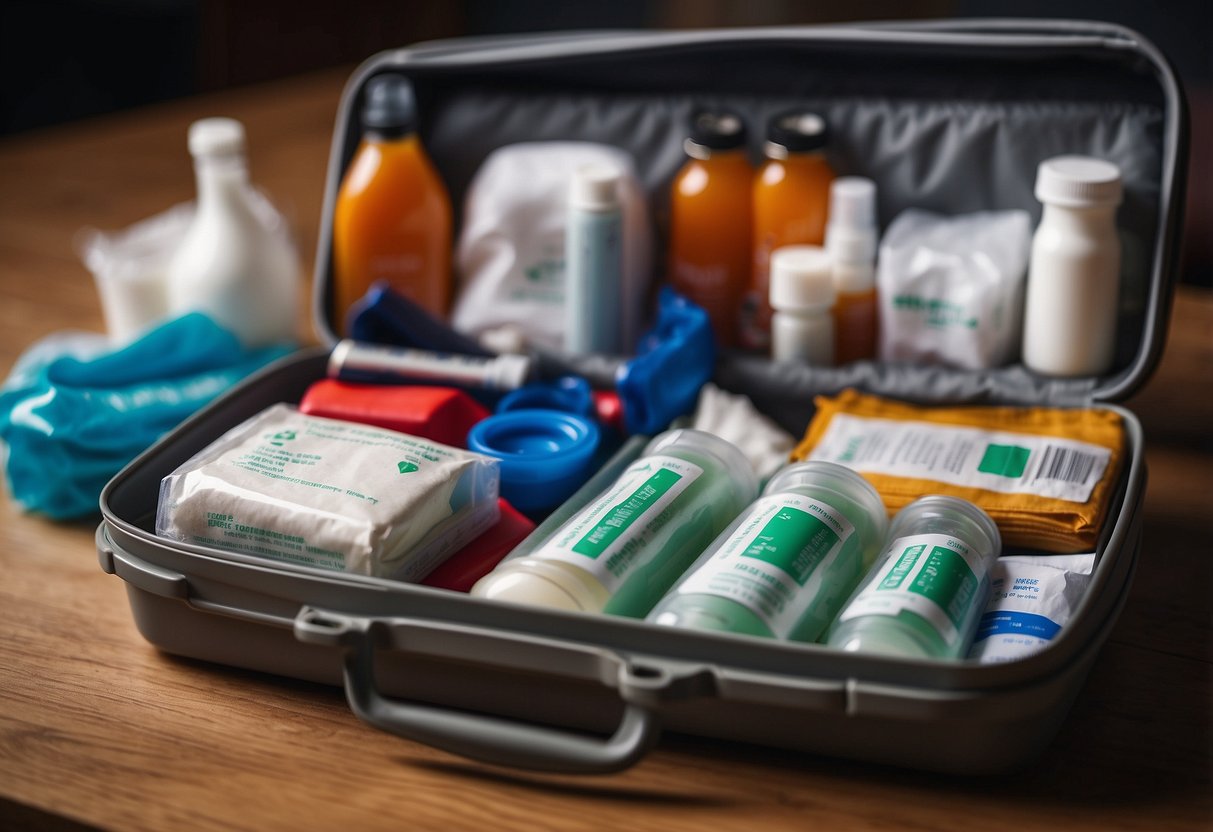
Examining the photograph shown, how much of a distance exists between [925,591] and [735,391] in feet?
1.04

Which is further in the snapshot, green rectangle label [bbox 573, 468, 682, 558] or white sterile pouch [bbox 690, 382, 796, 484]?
white sterile pouch [bbox 690, 382, 796, 484]

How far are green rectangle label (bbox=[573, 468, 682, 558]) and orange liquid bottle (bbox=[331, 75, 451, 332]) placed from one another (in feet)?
1.14

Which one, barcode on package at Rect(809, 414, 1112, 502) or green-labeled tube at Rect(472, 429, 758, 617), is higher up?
green-labeled tube at Rect(472, 429, 758, 617)

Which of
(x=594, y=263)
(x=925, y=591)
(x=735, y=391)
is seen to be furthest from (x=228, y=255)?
(x=925, y=591)

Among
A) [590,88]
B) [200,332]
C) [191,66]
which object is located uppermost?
[590,88]

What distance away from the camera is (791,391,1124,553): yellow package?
645 millimetres

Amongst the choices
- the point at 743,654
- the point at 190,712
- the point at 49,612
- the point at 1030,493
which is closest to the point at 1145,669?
the point at 1030,493

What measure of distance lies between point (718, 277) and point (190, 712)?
0.46 m

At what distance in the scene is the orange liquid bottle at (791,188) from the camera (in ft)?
2.70

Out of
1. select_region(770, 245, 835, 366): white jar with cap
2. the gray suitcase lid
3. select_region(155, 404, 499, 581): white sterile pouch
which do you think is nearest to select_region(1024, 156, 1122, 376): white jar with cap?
the gray suitcase lid

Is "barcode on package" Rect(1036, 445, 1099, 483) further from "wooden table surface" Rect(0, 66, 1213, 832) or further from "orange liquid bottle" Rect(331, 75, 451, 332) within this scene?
"orange liquid bottle" Rect(331, 75, 451, 332)

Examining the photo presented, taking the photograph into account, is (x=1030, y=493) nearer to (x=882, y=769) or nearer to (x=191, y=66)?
(x=882, y=769)

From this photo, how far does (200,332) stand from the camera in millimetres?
866

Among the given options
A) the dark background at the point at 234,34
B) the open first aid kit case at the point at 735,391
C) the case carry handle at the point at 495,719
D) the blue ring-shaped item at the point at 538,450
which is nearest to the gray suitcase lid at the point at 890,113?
the open first aid kit case at the point at 735,391
